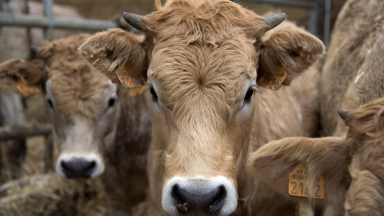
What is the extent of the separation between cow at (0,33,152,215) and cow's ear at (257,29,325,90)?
1351 mm

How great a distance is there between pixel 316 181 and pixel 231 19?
110 centimetres

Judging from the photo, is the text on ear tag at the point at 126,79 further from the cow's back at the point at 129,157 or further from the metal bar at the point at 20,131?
the metal bar at the point at 20,131

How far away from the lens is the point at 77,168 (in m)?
3.12

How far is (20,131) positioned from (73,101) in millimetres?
1674

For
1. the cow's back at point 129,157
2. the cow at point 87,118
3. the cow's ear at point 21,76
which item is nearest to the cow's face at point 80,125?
the cow at point 87,118

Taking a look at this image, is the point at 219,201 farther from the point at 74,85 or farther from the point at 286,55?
the point at 74,85

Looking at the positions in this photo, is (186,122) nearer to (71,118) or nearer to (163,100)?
(163,100)

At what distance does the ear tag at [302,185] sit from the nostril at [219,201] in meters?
0.45

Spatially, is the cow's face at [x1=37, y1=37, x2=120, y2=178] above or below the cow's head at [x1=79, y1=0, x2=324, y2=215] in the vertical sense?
below

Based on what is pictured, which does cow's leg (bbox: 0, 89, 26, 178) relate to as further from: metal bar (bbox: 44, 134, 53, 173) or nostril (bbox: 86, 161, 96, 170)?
nostril (bbox: 86, 161, 96, 170)

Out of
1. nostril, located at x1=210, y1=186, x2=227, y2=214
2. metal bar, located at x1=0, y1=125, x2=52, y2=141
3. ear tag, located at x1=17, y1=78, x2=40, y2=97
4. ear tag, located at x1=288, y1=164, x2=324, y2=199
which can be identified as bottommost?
metal bar, located at x1=0, y1=125, x2=52, y2=141

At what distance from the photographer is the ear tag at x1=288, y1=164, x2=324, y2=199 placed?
1956 millimetres

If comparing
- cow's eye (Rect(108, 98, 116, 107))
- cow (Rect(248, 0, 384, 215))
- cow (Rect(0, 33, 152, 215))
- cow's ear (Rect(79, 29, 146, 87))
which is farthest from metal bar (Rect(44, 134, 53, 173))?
cow (Rect(248, 0, 384, 215))

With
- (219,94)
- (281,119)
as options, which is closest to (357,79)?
(281,119)
